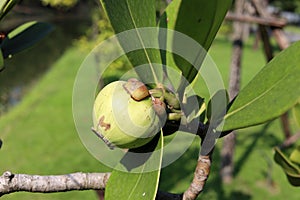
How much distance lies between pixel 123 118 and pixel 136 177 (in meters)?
0.07

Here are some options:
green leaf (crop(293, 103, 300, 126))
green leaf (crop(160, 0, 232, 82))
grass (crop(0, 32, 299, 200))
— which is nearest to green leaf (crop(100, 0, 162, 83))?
green leaf (crop(160, 0, 232, 82))

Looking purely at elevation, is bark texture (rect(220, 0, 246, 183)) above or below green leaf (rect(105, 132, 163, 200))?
below

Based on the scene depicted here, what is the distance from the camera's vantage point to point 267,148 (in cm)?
386

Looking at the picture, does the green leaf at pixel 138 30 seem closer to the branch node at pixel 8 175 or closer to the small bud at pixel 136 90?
the small bud at pixel 136 90

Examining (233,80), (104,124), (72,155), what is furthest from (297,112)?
(72,155)

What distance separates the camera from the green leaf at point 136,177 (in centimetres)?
40

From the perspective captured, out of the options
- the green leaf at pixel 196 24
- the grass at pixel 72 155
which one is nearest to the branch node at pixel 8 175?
the green leaf at pixel 196 24

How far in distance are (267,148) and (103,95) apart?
12.0 feet

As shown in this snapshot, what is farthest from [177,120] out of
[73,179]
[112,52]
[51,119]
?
[51,119]

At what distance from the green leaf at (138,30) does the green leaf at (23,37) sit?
0.81 feet

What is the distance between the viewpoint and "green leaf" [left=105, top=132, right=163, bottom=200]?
40cm

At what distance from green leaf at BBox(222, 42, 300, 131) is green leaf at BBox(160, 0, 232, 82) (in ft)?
0.19

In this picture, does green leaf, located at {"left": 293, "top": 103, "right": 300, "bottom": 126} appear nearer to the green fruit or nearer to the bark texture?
the green fruit

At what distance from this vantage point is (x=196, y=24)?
0.41m
